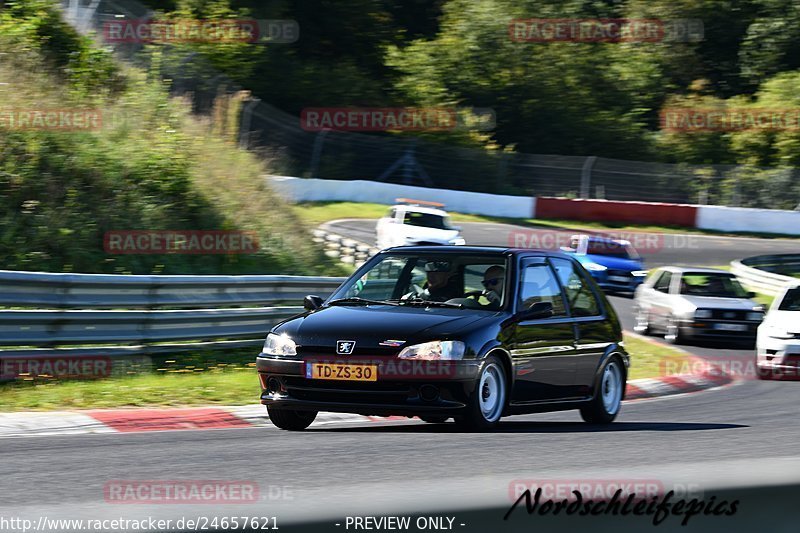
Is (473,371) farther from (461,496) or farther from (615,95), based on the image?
(615,95)

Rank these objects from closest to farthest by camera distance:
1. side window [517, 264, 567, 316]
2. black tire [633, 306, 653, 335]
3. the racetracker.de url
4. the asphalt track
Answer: the racetracker.de url → the asphalt track → side window [517, 264, 567, 316] → black tire [633, 306, 653, 335]

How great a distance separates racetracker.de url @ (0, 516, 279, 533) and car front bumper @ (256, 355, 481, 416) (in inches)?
210

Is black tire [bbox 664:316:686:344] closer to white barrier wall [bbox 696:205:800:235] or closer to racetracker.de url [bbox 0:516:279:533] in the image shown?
racetracker.de url [bbox 0:516:279:533]

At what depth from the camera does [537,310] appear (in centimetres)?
914

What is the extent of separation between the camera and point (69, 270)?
1415cm

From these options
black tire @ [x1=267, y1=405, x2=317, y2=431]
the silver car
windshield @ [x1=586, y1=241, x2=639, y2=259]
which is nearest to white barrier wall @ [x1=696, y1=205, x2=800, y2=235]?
windshield @ [x1=586, y1=241, x2=639, y2=259]

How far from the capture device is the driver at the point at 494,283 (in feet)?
30.0

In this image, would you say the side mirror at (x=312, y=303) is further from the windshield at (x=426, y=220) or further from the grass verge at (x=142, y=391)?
the windshield at (x=426, y=220)

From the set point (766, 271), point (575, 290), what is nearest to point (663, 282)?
point (766, 271)

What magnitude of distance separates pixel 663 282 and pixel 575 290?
11.8 m

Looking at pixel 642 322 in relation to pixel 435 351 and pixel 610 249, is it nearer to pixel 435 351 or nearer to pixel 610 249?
pixel 610 249

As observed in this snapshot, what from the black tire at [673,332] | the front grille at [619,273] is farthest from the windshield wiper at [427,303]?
the front grille at [619,273]

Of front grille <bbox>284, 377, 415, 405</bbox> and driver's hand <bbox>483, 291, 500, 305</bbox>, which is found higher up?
driver's hand <bbox>483, 291, 500, 305</bbox>

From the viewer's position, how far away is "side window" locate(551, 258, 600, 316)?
10.0m
